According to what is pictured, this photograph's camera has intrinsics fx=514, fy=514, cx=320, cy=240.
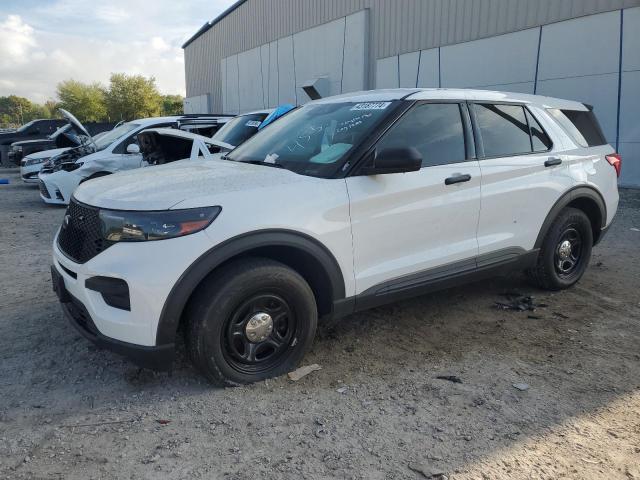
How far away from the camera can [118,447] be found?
8.25 feet

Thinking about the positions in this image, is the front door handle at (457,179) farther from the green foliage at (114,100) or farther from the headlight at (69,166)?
the green foliage at (114,100)

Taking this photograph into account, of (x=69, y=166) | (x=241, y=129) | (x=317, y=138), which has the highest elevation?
(x=241, y=129)

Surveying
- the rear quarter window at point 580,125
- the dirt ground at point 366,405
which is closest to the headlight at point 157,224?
the dirt ground at point 366,405

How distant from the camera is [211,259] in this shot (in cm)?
271

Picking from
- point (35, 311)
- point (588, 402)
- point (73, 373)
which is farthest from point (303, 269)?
point (35, 311)

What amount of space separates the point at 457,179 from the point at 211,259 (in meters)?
1.84

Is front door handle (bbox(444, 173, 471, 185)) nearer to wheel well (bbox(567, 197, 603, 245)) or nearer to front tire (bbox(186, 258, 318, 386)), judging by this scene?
front tire (bbox(186, 258, 318, 386))

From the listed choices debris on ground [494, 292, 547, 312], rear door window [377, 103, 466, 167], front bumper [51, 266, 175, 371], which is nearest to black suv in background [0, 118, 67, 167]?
front bumper [51, 266, 175, 371]

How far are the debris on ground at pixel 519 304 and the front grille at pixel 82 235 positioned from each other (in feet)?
10.6

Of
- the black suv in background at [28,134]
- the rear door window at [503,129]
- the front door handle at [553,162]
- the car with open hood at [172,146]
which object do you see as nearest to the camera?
the rear door window at [503,129]

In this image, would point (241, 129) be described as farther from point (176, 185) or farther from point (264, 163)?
point (176, 185)

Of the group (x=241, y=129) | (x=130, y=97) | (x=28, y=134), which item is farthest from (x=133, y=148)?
(x=130, y=97)

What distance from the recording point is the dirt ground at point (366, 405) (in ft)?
7.89

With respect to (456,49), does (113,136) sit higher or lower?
lower
